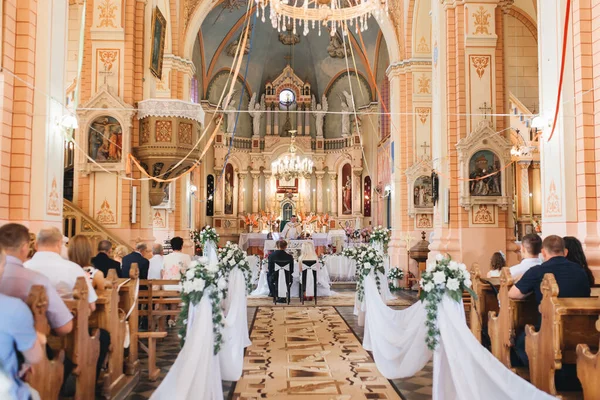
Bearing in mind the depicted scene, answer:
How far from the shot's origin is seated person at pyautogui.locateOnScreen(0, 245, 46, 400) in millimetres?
2234

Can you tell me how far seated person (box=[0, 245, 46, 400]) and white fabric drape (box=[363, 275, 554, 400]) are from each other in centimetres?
275

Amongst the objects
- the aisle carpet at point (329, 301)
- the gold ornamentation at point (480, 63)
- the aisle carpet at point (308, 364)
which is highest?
the gold ornamentation at point (480, 63)

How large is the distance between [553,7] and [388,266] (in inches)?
358

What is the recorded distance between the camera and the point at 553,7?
22.4 feet

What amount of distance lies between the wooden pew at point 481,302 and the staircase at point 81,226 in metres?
6.41

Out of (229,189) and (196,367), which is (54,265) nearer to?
(196,367)

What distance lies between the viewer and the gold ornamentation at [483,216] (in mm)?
9758

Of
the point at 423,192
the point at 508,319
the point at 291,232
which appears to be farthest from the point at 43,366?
the point at 291,232

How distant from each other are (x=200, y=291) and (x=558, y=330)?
2.58 meters

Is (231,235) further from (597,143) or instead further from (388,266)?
(597,143)

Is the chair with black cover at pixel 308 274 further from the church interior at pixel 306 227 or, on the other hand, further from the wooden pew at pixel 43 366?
the wooden pew at pixel 43 366

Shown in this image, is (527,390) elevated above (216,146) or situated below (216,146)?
below

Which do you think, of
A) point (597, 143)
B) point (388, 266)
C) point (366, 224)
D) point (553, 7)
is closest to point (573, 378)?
point (597, 143)

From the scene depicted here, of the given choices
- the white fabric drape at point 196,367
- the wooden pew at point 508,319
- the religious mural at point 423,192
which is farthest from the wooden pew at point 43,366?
the religious mural at point 423,192
